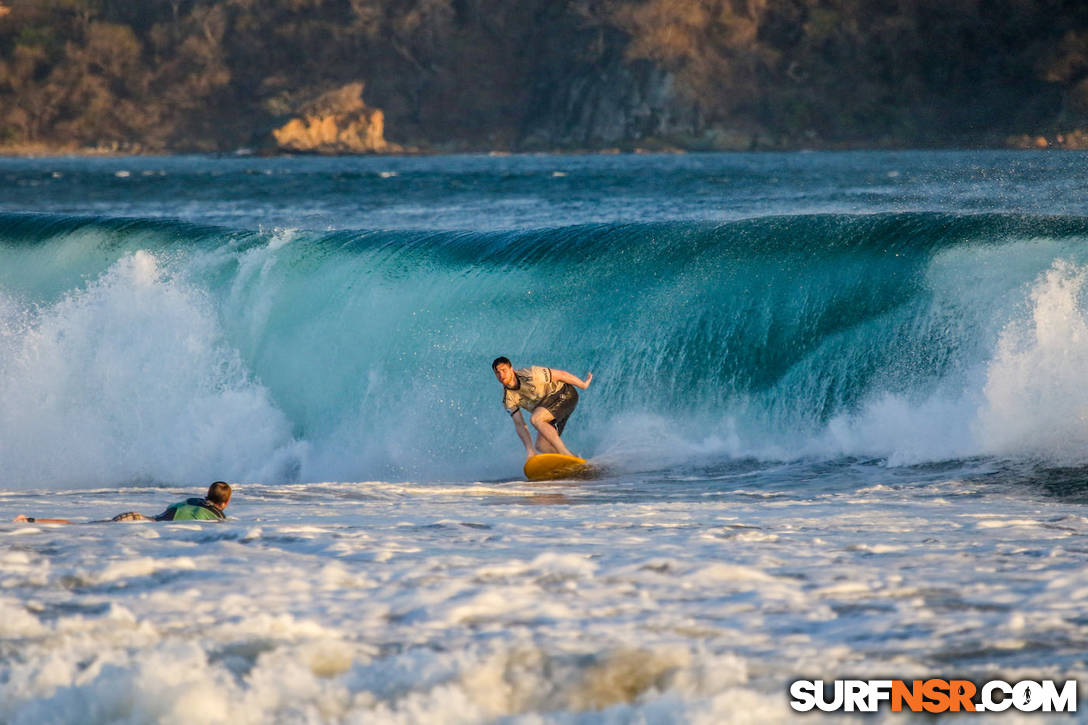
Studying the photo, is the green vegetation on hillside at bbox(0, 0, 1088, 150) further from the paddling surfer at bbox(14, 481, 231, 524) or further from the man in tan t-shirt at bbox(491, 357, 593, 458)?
the paddling surfer at bbox(14, 481, 231, 524)

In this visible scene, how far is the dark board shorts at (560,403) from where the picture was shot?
448 inches

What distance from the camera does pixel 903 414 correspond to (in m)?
11.7

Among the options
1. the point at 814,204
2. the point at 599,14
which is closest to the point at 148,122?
the point at 599,14

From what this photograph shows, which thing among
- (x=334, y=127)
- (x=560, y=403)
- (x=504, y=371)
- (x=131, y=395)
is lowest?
(x=131, y=395)

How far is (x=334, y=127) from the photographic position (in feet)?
383

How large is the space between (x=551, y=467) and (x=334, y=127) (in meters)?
109

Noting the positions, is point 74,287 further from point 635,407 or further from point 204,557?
point 204,557

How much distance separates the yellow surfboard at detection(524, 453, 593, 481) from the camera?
1119 centimetres

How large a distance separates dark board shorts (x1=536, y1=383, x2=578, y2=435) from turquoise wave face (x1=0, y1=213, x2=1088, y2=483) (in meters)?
0.94

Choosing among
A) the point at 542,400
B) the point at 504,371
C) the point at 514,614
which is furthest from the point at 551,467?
the point at 514,614

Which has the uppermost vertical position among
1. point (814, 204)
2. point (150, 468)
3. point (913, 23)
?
point (913, 23)

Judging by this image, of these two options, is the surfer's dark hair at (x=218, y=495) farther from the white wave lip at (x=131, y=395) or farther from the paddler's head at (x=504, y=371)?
the white wave lip at (x=131, y=395)

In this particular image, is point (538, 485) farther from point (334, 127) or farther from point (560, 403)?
point (334, 127)

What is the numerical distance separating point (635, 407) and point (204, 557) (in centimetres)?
718
